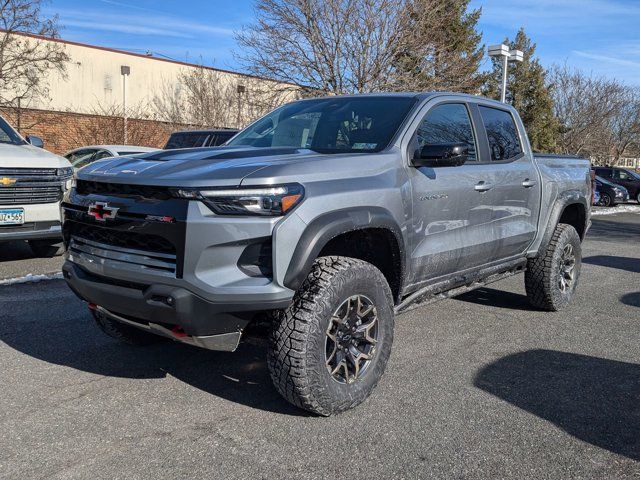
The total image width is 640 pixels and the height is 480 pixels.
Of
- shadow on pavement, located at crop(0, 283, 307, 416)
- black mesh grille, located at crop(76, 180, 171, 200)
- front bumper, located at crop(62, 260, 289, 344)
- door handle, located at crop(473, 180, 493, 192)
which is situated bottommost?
shadow on pavement, located at crop(0, 283, 307, 416)

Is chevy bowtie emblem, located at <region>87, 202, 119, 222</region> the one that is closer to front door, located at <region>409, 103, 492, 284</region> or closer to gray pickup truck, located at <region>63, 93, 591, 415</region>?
gray pickup truck, located at <region>63, 93, 591, 415</region>

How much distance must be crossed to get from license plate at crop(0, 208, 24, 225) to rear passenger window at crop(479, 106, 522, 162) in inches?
197

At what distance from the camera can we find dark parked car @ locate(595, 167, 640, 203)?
27.8 m

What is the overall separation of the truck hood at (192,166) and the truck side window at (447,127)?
929mm

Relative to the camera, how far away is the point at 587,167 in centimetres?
651

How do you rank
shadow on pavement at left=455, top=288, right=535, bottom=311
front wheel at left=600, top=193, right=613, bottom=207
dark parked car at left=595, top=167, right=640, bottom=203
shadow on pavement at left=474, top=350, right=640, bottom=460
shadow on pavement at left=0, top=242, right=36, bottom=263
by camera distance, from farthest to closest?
1. dark parked car at left=595, top=167, right=640, bottom=203
2. front wheel at left=600, top=193, right=613, bottom=207
3. shadow on pavement at left=0, top=242, right=36, bottom=263
4. shadow on pavement at left=455, top=288, right=535, bottom=311
5. shadow on pavement at left=474, top=350, right=640, bottom=460

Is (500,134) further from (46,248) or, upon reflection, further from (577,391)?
(46,248)

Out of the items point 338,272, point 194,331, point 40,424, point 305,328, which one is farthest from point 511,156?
point 40,424

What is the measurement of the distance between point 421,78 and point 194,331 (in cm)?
1749

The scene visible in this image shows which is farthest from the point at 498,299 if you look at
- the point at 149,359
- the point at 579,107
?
the point at 579,107

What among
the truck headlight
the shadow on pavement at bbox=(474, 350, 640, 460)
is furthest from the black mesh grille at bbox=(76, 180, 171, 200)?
the shadow on pavement at bbox=(474, 350, 640, 460)

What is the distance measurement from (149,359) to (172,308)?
1483 millimetres

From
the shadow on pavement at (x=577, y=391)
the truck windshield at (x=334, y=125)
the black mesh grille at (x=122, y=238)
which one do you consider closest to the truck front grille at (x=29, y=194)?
the truck windshield at (x=334, y=125)

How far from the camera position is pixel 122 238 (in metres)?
3.36
